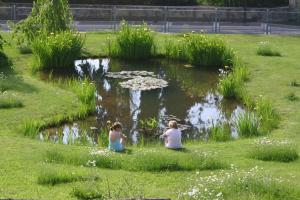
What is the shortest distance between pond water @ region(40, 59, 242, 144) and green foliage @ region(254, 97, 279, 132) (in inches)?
32.0

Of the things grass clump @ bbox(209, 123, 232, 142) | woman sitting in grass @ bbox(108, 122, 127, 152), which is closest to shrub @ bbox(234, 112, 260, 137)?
grass clump @ bbox(209, 123, 232, 142)

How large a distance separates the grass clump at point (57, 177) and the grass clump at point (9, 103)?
7.01 metres

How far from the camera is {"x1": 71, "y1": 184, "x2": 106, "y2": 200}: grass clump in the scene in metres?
10.6

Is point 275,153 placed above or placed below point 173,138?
below

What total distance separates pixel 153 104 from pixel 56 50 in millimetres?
5364

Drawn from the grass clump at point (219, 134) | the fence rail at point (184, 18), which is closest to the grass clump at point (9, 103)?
the grass clump at point (219, 134)

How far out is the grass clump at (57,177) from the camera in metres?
11.6

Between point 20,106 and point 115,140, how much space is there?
5.35m

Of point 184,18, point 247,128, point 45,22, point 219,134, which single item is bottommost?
point 219,134

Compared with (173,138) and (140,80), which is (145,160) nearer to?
(173,138)

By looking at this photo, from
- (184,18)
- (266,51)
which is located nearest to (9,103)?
(266,51)

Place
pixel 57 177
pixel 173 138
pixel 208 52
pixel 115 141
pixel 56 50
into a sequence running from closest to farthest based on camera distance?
1. pixel 57 177
2. pixel 115 141
3. pixel 173 138
4. pixel 56 50
5. pixel 208 52

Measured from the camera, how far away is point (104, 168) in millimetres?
12867

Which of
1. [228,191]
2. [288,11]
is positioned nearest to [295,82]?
[228,191]
